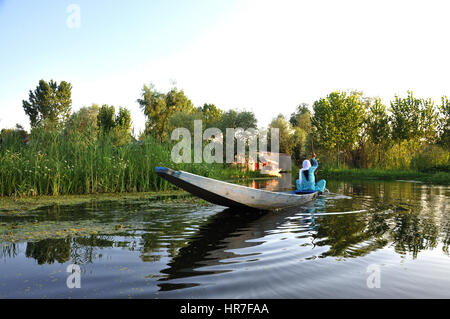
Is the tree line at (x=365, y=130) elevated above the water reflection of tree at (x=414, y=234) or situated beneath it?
elevated above

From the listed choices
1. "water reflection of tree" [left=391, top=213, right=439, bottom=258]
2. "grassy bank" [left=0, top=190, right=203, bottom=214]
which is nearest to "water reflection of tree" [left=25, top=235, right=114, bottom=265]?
"grassy bank" [left=0, top=190, right=203, bottom=214]

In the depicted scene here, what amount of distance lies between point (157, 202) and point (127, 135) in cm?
443

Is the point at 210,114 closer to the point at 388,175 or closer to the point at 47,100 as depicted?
the point at 47,100

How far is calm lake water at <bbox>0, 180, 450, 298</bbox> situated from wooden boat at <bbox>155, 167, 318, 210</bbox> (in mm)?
425

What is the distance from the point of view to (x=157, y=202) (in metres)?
11.0

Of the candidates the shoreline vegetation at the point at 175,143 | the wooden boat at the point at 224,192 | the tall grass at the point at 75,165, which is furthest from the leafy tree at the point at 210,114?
the wooden boat at the point at 224,192

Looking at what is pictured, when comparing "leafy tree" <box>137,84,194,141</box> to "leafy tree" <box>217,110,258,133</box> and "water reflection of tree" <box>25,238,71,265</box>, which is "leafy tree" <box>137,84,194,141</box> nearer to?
"leafy tree" <box>217,110,258,133</box>

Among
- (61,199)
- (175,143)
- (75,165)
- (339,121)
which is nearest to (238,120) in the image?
(339,121)

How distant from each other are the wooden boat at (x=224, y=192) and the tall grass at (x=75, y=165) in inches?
234

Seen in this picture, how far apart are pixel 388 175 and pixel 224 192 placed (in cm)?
2427

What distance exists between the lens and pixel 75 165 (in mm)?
12203

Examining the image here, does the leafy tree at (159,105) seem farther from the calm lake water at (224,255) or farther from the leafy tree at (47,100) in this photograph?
the calm lake water at (224,255)

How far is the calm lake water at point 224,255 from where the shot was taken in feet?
12.4

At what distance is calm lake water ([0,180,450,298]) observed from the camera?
378cm
